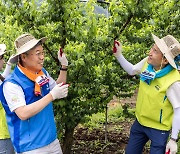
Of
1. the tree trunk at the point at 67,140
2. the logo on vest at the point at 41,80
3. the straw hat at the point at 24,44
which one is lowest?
the tree trunk at the point at 67,140

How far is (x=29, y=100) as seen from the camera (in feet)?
9.21

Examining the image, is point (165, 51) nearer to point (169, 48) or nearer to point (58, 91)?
point (169, 48)

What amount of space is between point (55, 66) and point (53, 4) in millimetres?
685

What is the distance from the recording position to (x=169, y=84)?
3.12m

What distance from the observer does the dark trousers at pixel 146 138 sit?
3.34 meters

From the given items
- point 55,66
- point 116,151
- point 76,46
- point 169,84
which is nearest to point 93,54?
point 76,46

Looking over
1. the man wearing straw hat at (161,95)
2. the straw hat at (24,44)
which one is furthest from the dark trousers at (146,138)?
the straw hat at (24,44)

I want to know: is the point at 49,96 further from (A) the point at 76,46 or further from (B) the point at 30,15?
(B) the point at 30,15

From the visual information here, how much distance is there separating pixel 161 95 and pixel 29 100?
1.15 metres

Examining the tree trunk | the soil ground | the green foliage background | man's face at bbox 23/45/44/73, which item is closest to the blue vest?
man's face at bbox 23/45/44/73

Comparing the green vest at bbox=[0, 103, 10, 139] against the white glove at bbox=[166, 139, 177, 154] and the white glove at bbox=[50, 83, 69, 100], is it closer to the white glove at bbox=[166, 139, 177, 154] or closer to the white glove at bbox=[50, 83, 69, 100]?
the white glove at bbox=[50, 83, 69, 100]

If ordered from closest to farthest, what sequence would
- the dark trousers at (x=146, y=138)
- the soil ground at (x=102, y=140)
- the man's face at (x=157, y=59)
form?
the man's face at (x=157, y=59), the dark trousers at (x=146, y=138), the soil ground at (x=102, y=140)

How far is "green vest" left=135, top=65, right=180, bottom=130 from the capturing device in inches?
125

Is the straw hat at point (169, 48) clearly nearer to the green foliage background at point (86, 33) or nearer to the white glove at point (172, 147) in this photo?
the green foliage background at point (86, 33)
